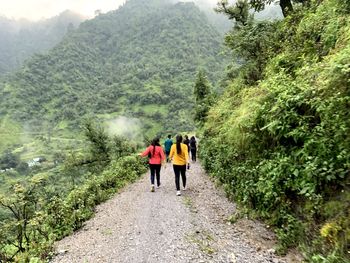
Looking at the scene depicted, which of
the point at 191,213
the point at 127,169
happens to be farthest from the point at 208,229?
the point at 127,169

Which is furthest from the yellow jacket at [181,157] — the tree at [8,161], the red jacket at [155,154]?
the tree at [8,161]

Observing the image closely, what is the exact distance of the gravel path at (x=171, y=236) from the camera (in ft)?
21.6

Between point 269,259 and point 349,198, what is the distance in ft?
6.06

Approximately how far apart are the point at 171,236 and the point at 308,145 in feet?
11.9

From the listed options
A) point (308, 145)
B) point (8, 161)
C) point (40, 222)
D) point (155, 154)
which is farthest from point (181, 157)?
point (8, 161)

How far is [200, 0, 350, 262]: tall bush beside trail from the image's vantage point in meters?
5.55

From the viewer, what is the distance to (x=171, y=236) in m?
7.63

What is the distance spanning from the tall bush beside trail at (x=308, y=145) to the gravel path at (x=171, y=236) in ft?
1.96

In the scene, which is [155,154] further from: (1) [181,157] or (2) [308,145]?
(2) [308,145]

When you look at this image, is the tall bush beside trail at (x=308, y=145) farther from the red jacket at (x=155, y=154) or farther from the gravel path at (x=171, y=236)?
the red jacket at (x=155, y=154)

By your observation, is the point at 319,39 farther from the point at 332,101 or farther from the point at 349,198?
the point at 349,198

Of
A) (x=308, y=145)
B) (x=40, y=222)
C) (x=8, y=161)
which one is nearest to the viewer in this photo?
(x=308, y=145)

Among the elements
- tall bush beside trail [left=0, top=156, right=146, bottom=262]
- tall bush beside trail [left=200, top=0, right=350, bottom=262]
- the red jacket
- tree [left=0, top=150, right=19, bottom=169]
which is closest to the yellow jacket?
the red jacket

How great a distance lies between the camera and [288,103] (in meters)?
7.00
